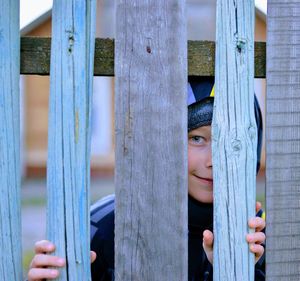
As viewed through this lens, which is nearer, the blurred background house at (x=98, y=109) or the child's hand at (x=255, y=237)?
the child's hand at (x=255, y=237)

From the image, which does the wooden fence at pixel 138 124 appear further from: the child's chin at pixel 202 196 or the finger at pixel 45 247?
the child's chin at pixel 202 196

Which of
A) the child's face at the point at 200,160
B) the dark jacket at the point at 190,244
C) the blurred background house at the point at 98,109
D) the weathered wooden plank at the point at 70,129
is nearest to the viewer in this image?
the weathered wooden plank at the point at 70,129

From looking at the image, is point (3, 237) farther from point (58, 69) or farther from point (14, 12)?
point (14, 12)

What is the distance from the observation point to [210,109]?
2.80 metres

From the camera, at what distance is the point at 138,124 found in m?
2.28

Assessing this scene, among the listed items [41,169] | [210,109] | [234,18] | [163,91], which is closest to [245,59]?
[234,18]

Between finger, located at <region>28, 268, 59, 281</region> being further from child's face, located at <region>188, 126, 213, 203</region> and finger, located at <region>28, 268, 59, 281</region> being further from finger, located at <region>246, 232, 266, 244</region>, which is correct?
child's face, located at <region>188, 126, 213, 203</region>

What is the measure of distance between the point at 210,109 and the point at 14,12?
958 millimetres

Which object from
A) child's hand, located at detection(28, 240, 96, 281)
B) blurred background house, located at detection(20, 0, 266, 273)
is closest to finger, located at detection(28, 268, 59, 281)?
child's hand, located at detection(28, 240, 96, 281)

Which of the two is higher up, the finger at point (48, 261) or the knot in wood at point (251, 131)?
the knot in wood at point (251, 131)

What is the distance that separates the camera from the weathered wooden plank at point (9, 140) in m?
2.26

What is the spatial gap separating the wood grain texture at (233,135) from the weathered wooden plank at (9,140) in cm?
70

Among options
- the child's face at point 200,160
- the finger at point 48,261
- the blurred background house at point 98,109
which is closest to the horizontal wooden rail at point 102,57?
the child's face at point 200,160

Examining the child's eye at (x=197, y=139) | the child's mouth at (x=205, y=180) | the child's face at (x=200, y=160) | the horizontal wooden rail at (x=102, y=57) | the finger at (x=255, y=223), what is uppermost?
the horizontal wooden rail at (x=102, y=57)
